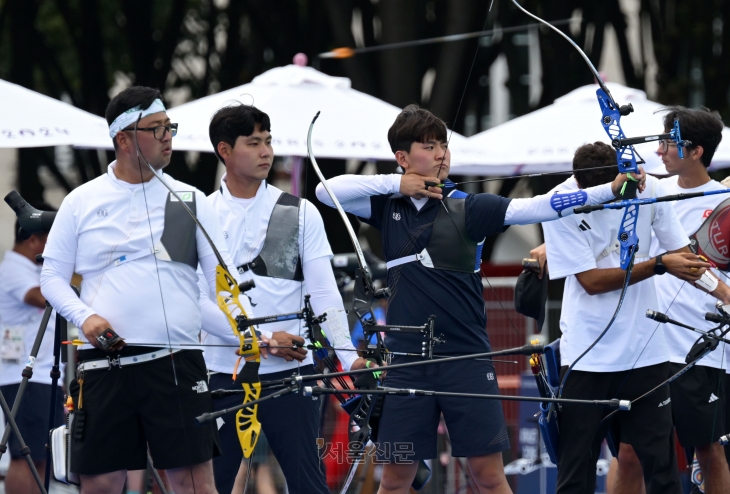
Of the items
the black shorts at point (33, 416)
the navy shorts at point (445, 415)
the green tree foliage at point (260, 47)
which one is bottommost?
the black shorts at point (33, 416)

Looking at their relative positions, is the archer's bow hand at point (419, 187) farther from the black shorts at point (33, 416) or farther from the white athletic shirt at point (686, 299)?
the black shorts at point (33, 416)

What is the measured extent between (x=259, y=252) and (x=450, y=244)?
2.67 feet

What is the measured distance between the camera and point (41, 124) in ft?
21.9

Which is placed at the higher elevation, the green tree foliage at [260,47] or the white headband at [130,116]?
the green tree foliage at [260,47]

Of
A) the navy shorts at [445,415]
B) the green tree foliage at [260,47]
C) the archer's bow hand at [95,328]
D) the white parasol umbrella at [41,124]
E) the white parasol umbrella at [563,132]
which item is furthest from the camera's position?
the green tree foliage at [260,47]

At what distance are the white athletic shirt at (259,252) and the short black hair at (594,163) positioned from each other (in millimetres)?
1079

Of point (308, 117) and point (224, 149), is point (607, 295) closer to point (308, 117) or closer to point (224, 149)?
point (224, 149)

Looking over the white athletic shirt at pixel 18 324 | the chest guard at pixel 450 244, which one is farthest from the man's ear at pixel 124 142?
the white athletic shirt at pixel 18 324

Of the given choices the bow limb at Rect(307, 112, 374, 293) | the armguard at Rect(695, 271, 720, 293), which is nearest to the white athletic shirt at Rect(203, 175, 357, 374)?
the bow limb at Rect(307, 112, 374, 293)

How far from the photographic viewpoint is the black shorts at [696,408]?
5238 mm

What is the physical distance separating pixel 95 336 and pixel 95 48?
1048 centimetres

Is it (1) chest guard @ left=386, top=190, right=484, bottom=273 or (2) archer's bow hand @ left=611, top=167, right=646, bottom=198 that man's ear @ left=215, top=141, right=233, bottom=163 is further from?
(2) archer's bow hand @ left=611, top=167, right=646, bottom=198

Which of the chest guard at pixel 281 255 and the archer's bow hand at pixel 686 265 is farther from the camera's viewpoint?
the chest guard at pixel 281 255

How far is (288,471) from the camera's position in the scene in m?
4.56
